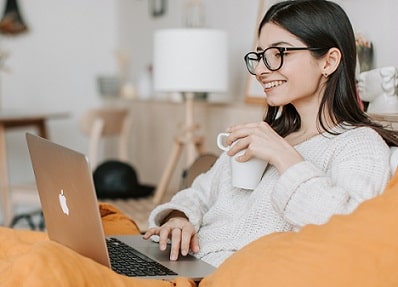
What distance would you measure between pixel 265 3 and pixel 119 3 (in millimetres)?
2337

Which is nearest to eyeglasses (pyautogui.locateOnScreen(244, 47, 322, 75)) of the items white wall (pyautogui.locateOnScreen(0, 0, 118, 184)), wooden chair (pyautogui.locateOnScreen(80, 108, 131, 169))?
wooden chair (pyautogui.locateOnScreen(80, 108, 131, 169))

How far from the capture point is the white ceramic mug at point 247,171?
5.01ft

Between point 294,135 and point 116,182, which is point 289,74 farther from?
point 116,182

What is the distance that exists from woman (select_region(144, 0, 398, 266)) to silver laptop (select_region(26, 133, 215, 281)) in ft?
0.25

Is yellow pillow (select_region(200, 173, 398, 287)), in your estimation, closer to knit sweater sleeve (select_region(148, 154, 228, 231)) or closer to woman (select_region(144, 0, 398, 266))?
woman (select_region(144, 0, 398, 266))

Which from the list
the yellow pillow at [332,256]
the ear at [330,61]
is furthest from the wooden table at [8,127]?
the yellow pillow at [332,256]

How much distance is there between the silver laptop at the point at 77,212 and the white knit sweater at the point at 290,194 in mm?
104

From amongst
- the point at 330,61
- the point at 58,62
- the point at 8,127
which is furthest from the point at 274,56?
the point at 58,62

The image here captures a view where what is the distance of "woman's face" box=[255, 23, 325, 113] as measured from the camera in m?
1.54

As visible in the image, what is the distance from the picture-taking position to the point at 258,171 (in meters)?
1.54

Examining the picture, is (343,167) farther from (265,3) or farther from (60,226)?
(265,3)

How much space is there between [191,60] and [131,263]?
153cm

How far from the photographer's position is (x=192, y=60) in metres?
2.90

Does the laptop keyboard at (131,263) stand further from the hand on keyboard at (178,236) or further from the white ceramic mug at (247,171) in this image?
the white ceramic mug at (247,171)
